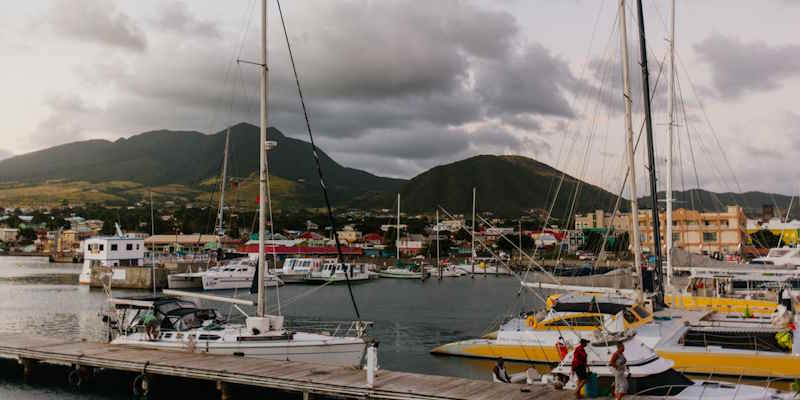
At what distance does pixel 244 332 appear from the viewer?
90.0 ft

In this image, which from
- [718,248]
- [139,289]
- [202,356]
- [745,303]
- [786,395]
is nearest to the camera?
[786,395]

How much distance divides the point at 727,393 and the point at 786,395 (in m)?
1.54

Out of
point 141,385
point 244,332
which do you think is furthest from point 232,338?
point 141,385

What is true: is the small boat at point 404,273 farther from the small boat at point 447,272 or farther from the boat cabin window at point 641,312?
the boat cabin window at point 641,312

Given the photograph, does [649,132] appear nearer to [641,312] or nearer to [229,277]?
[641,312]

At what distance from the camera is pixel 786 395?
17.9 metres

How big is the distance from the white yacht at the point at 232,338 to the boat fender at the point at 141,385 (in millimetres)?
1772

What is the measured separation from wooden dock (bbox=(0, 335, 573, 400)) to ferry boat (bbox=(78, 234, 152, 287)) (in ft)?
198

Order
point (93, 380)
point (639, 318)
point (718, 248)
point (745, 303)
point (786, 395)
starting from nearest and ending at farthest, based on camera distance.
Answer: point (786, 395) < point (93, 380) < point (639, 318) < point (745, 303) < point (718, 248)

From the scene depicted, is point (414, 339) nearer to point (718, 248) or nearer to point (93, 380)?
point (93, 380)

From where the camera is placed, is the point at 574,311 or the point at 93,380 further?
the point at 574,311

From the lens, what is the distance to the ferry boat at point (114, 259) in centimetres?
8769

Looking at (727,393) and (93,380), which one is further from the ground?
(727,393)

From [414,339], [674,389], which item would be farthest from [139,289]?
[674,389]
